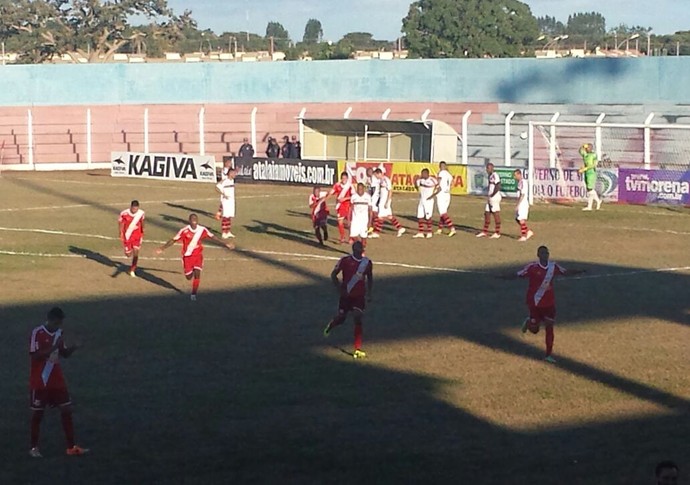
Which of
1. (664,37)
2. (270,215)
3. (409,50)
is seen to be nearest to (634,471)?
(270,215)

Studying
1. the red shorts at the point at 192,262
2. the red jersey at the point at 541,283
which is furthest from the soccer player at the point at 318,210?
the red jersey at the point at 541,283

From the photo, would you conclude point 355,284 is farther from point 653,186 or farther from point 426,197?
point 653,186

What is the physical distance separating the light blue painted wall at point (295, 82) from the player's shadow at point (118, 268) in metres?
30.8

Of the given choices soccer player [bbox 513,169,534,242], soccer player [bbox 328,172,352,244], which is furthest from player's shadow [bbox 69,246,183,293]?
soccer player [bbox 513,169,534,242]

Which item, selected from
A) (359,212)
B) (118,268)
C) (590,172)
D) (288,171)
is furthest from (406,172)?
(118,268)

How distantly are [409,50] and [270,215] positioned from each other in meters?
74.3

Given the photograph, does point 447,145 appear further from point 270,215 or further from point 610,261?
point 610,261

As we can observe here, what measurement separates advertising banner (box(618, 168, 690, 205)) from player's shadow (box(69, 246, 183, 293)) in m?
17.5

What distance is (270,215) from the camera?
3666 centimetres

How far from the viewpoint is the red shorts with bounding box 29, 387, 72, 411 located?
1248 cm

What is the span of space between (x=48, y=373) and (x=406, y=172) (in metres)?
31.2

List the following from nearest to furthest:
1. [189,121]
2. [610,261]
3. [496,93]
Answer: [610,261], [496,93], [189,121]

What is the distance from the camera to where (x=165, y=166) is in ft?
164

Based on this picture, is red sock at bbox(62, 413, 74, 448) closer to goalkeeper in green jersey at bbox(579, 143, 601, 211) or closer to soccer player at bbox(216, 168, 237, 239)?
soccer player at bbox(216, 168, 237, 239)
